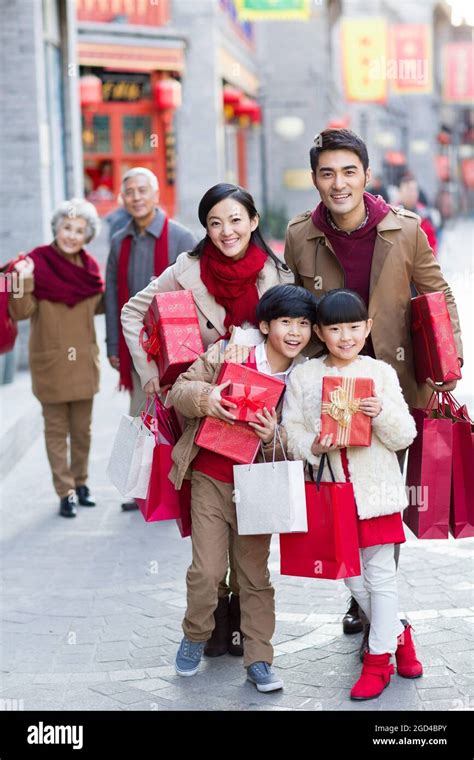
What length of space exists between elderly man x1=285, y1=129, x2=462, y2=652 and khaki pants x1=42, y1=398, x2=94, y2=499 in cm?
289

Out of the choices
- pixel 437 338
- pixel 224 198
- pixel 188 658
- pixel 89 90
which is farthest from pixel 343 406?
pixel 89 90

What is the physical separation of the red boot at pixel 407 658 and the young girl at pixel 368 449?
6.2 inches

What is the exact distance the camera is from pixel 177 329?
4238 mm

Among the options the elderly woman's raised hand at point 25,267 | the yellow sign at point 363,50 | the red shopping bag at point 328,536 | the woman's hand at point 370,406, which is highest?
the yellow sign at point 363,50

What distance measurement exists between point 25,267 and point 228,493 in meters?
2.92

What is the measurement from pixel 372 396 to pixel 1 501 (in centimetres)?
396

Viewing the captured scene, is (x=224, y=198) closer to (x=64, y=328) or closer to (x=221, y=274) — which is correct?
(x=221, y=274)

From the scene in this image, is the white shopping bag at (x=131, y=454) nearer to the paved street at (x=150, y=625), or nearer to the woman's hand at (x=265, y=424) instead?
the woman's hand at (x=265, y=424)

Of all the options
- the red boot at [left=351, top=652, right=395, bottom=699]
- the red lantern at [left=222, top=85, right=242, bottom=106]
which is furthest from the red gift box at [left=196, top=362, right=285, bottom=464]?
the red lantern at [left=222, top=85, right=242, bottom=106]

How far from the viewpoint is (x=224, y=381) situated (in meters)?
4.02

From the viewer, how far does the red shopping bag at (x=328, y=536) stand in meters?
3.94

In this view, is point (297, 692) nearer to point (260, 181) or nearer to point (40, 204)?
point (40, 204)

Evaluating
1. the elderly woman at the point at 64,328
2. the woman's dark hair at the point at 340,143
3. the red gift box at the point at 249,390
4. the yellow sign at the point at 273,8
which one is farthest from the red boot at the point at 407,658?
the yellow sign at the point at 273,8
